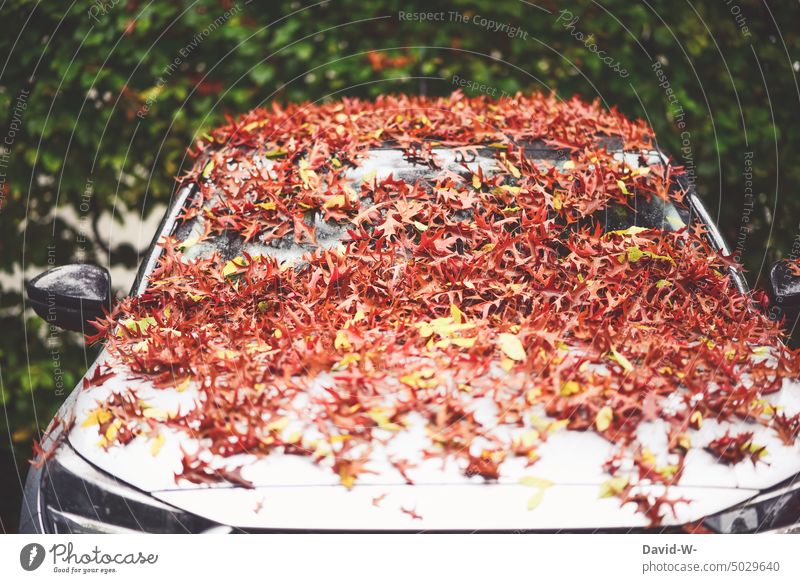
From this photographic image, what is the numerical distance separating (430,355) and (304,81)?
3575 mm

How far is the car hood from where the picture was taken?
1606 mm

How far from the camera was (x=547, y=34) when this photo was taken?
199 inches

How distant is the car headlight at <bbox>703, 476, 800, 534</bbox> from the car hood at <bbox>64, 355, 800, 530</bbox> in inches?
1.0

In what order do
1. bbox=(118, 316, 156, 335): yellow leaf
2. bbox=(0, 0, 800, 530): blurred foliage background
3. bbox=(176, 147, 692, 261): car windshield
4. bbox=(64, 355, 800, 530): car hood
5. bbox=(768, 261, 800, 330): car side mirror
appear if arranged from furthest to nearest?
bbox=(0, 0, 800, 530): blurred foliage background, bbox=(176, 147, 692, 261): car windshield, bbox=(768, 261, 800, 330): car side mirror, bbox=(118, 316, 156, 335): yellow leaf, bbox=(64, 355, 800, 530): car hood

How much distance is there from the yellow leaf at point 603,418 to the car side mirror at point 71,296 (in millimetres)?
1782

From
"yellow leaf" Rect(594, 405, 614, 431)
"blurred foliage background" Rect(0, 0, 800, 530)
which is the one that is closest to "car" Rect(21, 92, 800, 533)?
"yellow leaf" Rect(594, 405, 614, 431)

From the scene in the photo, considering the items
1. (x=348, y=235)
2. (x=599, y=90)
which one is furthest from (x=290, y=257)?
(x=599, y=90)

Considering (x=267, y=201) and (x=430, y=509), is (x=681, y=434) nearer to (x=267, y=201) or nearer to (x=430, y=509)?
(x=430, y=509)

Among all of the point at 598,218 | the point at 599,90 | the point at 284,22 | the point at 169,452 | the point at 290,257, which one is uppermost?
the point at 284,22

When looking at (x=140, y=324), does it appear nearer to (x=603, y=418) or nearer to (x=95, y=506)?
(x=95, y=506)

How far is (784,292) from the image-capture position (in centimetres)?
251

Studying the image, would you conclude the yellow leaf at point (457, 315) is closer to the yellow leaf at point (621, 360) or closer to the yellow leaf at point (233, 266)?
the yellow leaf at point (621, 360)

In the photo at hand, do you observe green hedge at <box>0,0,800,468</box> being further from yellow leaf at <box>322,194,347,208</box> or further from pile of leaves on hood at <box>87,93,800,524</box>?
yellow leaf at <box>322,194,347,208</box>
